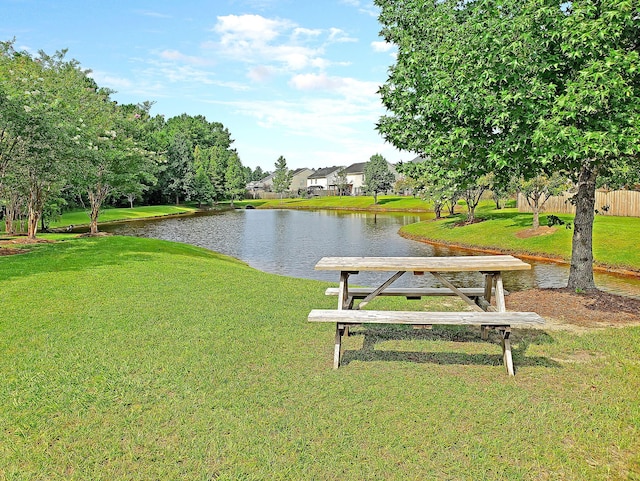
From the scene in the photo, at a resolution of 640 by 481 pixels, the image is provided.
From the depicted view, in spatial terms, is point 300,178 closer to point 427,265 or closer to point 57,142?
point 57,142

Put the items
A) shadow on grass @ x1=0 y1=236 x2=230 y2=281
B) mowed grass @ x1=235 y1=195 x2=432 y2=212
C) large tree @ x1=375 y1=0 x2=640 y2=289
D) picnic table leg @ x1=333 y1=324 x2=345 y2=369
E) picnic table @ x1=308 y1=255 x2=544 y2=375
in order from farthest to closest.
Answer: mowed grass @ x1=235 y1=195 x2=432 y2=212
shadow on grass @ x1=0 y1=236 x2=230 y2=281
large tree @ x1=375 y1=0 x2=640 y2=289
picnic table leg @ x1=333 y1=324 x2=345 y2=369
picnic table @ x1=308 y1=255 x2=544 y2=375

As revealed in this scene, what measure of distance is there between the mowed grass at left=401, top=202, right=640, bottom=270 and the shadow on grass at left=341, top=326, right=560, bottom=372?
56.8 ft

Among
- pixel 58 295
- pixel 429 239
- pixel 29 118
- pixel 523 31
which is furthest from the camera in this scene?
pixel 429 239

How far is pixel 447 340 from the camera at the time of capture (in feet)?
27.8

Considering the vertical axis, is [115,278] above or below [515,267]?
below

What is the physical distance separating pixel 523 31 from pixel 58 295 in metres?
12.5

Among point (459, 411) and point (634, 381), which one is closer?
point (459, 411)

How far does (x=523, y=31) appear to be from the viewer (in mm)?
9133

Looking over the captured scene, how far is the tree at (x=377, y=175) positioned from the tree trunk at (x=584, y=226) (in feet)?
266

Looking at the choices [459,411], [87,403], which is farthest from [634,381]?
[87,403]

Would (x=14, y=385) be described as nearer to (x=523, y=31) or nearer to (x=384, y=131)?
(x=384, y=131)

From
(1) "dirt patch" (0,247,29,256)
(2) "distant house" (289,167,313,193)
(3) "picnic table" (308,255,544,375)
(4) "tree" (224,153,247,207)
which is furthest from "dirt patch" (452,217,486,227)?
(2) "distant house" (289,167,313,193)

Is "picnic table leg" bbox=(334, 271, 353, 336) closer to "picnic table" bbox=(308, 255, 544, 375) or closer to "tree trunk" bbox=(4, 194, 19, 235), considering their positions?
"picnic table" bbox=(308, 255, 544, 375)

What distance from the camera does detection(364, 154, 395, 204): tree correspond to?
94562 mm
